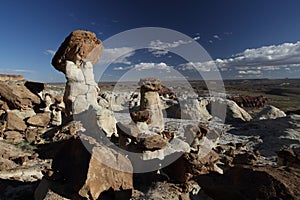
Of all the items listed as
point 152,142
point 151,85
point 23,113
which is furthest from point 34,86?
point 152,142

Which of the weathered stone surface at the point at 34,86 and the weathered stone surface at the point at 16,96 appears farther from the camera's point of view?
the weathered stone surface at the point at 34,86

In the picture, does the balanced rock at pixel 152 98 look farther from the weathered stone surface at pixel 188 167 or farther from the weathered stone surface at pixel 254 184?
the weathered stone surface at pixel 254 184

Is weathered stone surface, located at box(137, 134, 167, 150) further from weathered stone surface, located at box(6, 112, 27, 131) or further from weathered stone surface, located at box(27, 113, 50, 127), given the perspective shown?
weathered stone surface, located at box(27, 113, 50, 127)

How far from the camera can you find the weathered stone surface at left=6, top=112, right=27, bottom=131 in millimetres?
10203

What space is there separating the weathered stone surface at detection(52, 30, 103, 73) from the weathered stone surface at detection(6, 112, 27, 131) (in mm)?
3005

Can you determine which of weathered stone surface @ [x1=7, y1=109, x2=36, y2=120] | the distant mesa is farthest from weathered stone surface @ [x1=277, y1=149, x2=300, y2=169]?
the distant mesa

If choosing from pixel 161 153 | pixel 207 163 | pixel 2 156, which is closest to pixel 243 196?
pixel 207 163

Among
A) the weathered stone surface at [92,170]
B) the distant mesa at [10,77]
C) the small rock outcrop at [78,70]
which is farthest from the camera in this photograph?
the distant mesa at [10,77]

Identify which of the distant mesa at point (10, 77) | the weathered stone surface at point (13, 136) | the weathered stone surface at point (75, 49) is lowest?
the weathered stone surface at point (13, 136)

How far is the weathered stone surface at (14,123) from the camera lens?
33.5 ft

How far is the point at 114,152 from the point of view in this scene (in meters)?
4.83

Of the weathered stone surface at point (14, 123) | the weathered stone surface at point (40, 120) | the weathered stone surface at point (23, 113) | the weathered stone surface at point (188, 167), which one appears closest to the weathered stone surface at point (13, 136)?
the weathered stone surface at point (14, 123)

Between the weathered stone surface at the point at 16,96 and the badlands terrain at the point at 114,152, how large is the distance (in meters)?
0.04

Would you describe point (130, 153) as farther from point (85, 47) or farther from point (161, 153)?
point (85, 47)
